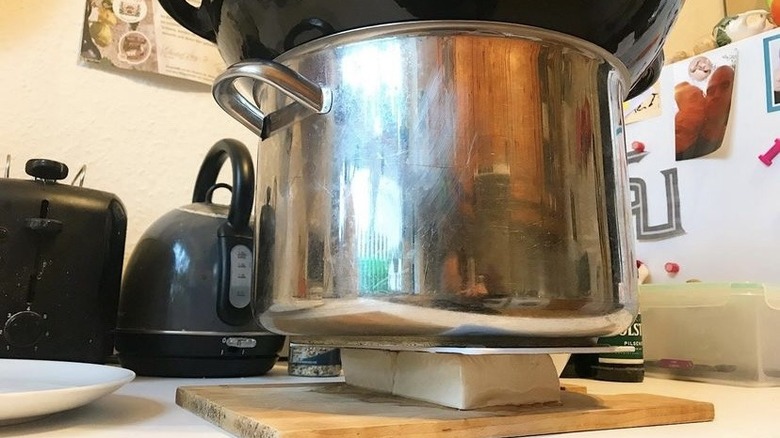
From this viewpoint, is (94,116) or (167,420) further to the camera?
(94,116)

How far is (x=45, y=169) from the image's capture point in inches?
28.4

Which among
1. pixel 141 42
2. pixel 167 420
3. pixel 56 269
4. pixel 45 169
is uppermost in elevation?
pixel 141 42

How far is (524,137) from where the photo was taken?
0.46 metres

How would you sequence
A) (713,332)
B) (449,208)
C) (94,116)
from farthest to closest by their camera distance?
(94,116)
(713,332)
(449,208)

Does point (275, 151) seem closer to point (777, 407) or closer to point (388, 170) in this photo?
point (388, 170)

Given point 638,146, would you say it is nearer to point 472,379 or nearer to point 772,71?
point 772,71

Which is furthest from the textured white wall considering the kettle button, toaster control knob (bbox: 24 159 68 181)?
the kettle button

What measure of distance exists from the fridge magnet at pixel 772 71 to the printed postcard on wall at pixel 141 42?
840 millimetres

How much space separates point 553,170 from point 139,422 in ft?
1.09

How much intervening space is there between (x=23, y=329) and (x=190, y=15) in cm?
34

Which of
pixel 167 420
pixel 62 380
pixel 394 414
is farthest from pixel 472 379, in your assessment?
pixel 62 380

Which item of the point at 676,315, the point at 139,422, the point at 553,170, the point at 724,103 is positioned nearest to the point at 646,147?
the point at 724,103

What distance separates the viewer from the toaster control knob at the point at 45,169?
720mm

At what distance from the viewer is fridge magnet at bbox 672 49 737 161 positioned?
109cm
